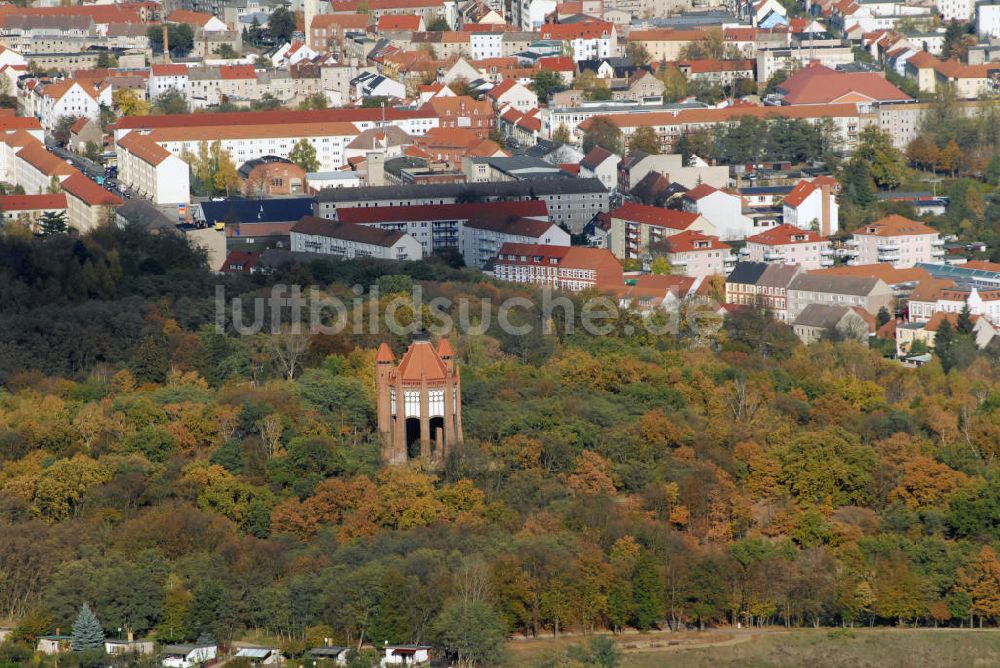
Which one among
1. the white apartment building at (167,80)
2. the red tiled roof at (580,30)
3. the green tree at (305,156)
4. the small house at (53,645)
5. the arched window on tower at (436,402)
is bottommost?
the small house at (53,645)

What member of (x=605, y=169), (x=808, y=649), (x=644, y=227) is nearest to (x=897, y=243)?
(x=644, y=227)

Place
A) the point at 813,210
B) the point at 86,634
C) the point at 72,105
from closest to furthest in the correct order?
the point at 86,634 < the point at 813,210 < the point at 72,105

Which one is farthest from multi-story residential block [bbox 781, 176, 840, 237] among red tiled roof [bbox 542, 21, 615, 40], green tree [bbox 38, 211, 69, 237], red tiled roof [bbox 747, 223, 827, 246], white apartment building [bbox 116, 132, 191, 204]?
red tiled roof [bbox 542, 21, 615, 40]

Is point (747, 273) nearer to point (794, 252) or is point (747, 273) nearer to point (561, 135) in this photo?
point (794, 252)

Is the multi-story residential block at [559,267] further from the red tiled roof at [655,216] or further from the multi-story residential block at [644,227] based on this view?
the red tiled roof at [655,216]

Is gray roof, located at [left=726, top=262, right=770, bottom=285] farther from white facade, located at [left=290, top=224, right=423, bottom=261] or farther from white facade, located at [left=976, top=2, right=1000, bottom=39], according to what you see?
white facade, located at [left=976, top=2, right=1000, bottom=39]

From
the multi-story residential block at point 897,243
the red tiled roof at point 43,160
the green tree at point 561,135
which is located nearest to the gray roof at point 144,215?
the red tiled roof at point 43,160
